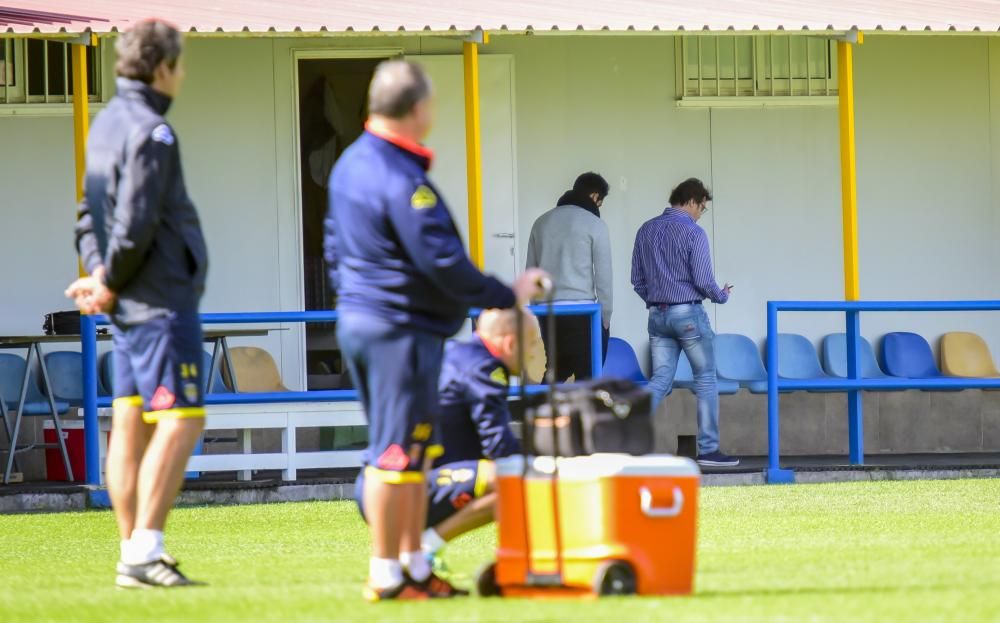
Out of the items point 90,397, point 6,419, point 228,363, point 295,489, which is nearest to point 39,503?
point 90,397

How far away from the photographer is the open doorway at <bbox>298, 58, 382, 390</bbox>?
43.1 ft

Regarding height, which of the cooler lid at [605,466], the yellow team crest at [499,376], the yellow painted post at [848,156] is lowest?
the cooler lid at [605,466]

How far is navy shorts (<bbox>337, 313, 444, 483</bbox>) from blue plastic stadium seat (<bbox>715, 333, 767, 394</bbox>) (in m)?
8.20

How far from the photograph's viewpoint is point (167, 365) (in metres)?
5.69

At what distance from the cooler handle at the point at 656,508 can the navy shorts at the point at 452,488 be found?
82cm

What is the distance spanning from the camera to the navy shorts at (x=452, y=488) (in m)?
5.88

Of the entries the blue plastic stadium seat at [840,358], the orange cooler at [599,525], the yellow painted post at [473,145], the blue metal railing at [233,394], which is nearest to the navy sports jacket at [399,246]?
the orange cooler at [599,525]

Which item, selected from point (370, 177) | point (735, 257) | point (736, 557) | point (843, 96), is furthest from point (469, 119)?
point (370, 177)

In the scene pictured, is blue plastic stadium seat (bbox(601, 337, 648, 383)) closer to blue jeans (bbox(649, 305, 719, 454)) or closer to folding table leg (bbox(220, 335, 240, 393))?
blue jeans (bbox(649, 305, 719, 454))

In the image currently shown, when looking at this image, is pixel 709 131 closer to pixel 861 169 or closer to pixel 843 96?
pixel 861 169

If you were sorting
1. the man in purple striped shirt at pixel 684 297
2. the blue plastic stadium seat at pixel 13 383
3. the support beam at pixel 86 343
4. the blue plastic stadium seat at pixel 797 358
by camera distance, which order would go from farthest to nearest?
the blue plastic stadium seat at pixel 797 358 < the blue plastic stadium seat at pixel 13 383 < the man in purple striped shirt at pixel 684 297 < the support beam at pixel 86 343

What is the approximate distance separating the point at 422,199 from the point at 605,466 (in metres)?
0.90

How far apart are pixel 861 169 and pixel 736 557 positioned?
7.36 m

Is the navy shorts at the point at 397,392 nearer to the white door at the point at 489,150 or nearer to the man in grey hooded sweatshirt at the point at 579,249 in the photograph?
the man in grey hooded sweatshirt at the point at 579,249
